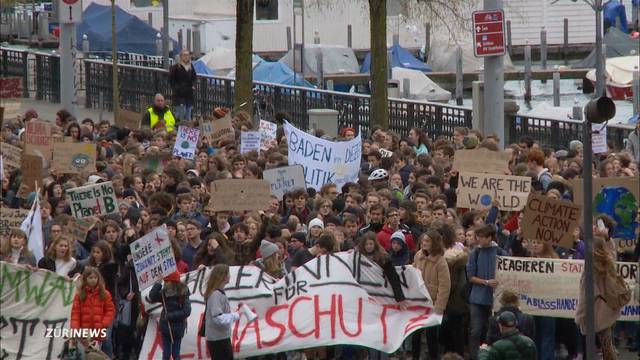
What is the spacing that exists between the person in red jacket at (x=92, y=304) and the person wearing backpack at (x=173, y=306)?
42 centimetres

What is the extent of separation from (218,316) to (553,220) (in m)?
2.95

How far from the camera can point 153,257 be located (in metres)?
15.2

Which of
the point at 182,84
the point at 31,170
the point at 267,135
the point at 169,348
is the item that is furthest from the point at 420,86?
→ the point at 169,348

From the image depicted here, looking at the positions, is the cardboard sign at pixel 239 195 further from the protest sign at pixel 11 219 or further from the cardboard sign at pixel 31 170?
the cardboard sign at pixel 31 170

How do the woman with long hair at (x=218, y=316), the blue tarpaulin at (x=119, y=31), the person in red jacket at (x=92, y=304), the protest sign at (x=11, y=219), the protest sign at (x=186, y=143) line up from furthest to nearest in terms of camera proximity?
the blue tarpaulin at (x=119, y=31)
the protest sign at (x=186, y=143)
the protest sign at (x=11, y=219)
the person in red jacket at (x=92, y=304)
the woman with long hair at (x=218, y=316)

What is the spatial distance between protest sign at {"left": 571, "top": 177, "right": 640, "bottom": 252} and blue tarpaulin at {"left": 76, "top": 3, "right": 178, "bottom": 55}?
1438 inches

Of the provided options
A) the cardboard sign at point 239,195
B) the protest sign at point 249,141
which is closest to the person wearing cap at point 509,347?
the cardboard sign at point 239,195

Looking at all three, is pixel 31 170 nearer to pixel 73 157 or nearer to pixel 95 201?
pixel 73 157

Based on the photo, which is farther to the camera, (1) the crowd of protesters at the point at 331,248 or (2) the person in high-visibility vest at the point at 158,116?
(2) the person in high-visibility vest at the point at 158,116

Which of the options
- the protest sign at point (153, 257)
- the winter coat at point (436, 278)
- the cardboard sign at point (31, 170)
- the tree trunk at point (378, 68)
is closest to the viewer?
the protest sign at point (153, 257)

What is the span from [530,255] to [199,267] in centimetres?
281

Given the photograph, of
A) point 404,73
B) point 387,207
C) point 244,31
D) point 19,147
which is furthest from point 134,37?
point 387,207

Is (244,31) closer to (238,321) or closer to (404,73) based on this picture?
(238,321)

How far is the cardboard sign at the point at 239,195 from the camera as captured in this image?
56.9 ft
